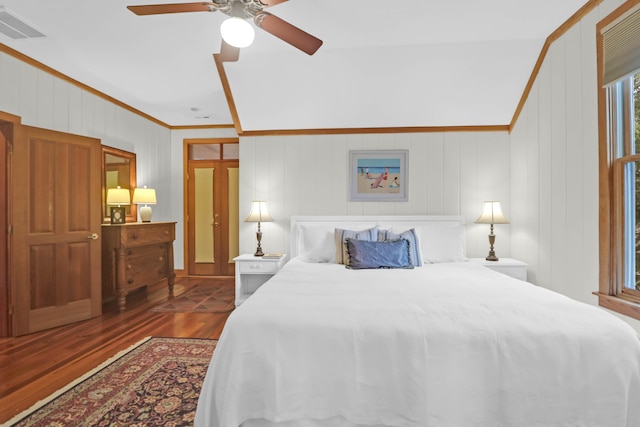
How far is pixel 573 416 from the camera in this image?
1390mm

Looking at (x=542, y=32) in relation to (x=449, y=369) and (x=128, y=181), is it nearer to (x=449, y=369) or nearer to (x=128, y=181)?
(x=449, y=369)

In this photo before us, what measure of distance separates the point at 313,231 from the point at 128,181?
2822mm

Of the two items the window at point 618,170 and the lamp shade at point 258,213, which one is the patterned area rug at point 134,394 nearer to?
the lamp shade at point 258,213

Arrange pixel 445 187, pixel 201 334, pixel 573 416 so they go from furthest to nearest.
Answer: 1. pixel 445 187
2. pixel 201 334
3. pixel 573 416

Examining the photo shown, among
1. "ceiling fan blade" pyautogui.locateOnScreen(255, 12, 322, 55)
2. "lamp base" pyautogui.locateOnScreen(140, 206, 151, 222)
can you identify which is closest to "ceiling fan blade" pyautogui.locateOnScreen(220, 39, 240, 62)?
"ceiling fan blade" pyautogui.locateOnScreen(255, 12, 322, 55)

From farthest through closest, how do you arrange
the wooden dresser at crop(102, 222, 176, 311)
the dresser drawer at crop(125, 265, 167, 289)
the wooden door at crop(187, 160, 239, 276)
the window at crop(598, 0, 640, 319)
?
the wooden door at crop(187, 160, 239, 276)
the dresser drawer at crop(125, 265, 167, 289)
the wooden dresser at crop(102, 222, 176, 311)
the window at crop(598, 0, 640, 319)

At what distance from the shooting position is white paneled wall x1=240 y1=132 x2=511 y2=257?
4.01 meters

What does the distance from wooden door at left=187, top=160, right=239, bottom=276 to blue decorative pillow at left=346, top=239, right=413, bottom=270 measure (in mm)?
2990

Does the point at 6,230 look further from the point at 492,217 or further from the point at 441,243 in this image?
the point at 492,217

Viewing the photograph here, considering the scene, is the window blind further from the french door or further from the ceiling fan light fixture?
the french door

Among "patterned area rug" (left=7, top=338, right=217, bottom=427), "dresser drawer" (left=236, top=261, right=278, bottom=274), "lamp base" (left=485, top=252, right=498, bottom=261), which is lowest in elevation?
"patterned area rug" (left=7, top=338, right=217, bottom=427)

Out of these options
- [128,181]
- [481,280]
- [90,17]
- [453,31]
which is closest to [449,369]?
[481,280]

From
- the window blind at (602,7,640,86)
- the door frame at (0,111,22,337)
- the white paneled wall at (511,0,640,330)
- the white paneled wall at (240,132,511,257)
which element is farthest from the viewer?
the white paneled wall at (240,132,511,257)

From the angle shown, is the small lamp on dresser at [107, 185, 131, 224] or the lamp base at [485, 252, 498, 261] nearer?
the lamp base at [485, 252, 498, 261]
